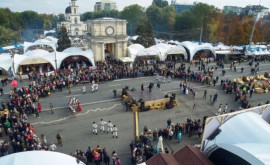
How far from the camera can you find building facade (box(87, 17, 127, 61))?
29984mm

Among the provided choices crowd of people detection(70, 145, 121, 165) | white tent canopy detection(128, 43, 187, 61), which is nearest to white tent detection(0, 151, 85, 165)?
crowd of people detection(70, 145, 121, 165)

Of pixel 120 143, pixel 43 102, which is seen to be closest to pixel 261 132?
pixel 120 143

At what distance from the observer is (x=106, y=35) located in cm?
3056

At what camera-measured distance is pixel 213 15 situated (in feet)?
170

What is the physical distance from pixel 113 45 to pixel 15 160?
26519mm

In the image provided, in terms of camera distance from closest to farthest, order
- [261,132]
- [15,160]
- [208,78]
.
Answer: [15,160] → [261,132] → [208,78]

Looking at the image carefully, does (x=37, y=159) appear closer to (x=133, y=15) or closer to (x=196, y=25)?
(x=196, y=25)

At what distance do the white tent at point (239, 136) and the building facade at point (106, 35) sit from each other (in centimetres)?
2359

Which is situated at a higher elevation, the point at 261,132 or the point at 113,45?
the point at 113,45

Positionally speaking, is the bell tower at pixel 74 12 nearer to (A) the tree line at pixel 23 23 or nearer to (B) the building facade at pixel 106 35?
(A) the tree line at pixel 23 23

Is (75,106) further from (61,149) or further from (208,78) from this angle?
(208,78)

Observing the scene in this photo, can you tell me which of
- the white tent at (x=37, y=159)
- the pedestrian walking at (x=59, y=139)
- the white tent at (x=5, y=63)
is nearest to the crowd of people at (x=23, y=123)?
the pedestrian walking at (x=59, y=139)

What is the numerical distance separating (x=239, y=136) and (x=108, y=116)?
947cm

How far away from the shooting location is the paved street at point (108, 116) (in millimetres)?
12477
